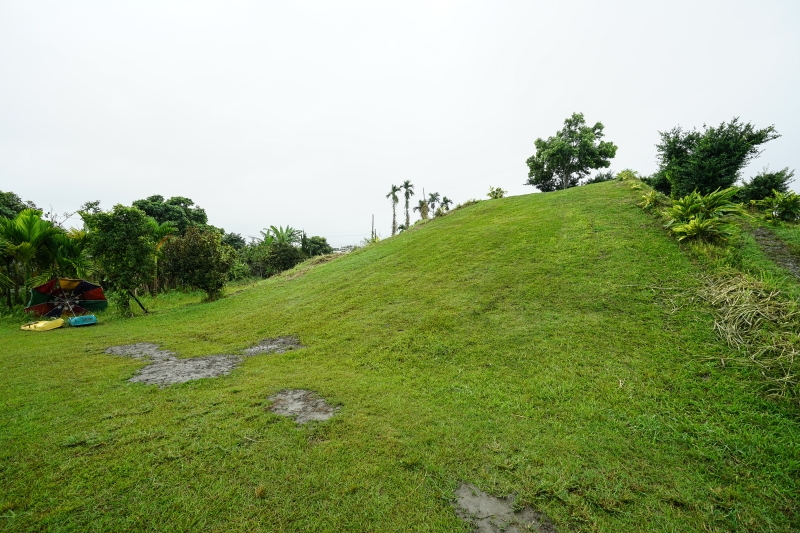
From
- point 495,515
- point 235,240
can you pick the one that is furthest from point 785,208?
point 235,240

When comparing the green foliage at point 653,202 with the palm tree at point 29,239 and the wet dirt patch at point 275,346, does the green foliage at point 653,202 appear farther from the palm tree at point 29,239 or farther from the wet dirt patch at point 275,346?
the palm tree at point 29,239

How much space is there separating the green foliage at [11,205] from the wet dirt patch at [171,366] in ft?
56.3

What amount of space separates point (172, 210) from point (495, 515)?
31961 mm

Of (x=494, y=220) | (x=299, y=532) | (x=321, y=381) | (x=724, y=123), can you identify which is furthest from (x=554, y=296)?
(x=724, y=123)

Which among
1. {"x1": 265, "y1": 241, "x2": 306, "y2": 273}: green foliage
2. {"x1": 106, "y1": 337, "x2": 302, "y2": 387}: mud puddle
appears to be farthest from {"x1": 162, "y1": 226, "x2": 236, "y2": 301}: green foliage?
{"x1": 265, "y1": 241, "x2": 306, "y2": 273}: green foliage

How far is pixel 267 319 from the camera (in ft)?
33.3

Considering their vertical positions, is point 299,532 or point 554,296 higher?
point 554,296

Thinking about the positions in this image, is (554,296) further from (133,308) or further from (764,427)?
(133,308)

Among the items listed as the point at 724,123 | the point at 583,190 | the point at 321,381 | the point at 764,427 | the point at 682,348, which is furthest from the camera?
the point at 583,190

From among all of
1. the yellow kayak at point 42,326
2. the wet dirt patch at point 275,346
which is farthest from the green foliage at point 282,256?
the wet dirt patch at point 275,346

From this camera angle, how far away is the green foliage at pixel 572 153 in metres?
26.5

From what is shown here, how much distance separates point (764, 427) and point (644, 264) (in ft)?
14.8

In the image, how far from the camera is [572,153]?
87.0ft

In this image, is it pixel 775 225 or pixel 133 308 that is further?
pixel 133 308
